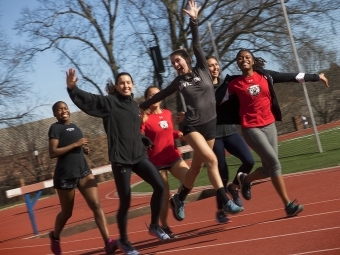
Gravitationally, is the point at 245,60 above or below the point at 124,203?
above

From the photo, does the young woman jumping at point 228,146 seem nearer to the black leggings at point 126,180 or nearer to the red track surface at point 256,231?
the red track surface at point 256,231

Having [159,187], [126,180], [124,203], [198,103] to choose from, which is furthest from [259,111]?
[124,203]

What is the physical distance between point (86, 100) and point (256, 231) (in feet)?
7.67

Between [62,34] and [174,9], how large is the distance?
575cm

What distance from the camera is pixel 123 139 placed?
8375mm

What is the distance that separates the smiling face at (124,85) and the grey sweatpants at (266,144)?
1.48m

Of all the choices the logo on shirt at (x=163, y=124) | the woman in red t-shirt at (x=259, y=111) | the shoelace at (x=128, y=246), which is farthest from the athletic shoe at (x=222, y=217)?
the shoelace at (x=128, y=246)

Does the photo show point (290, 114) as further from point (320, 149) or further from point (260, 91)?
point (260, 91)

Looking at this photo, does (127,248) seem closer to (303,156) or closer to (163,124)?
(163,124)

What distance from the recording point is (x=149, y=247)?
9359 millimetres

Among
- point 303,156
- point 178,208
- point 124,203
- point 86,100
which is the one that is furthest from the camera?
point 303,156

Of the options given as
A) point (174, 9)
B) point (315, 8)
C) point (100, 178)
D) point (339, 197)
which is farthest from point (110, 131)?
point (174, 9)

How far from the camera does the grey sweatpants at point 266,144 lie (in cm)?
897


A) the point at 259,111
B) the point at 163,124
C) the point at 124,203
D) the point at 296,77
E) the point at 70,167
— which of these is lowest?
the point at 124,203
